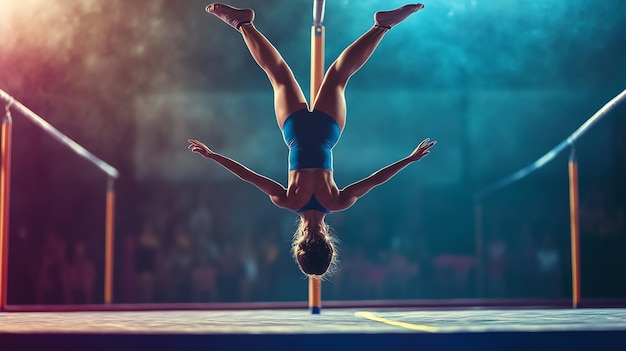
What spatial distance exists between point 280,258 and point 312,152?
399 centimetres

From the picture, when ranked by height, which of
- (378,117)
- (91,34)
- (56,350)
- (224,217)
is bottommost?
(56,350)

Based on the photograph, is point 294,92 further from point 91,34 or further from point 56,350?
point 91,34

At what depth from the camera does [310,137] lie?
349 cm

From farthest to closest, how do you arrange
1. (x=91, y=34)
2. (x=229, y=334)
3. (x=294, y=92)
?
(x=91, y=34) < (x=294, y=92) < (x=229, y=334)

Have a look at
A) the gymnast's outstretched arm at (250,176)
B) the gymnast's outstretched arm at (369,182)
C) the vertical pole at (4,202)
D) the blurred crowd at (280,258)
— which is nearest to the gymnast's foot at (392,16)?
the gymnast's outstretched arm at (369,182)

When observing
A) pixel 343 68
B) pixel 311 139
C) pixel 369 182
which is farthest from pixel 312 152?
pixel 343 68

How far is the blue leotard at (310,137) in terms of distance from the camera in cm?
344

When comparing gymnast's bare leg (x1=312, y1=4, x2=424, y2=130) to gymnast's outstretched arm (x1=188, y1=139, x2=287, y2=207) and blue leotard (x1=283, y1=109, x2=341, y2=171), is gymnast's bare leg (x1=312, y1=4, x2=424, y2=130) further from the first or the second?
gymnast's outstretched arm (x1=188, y1=139, x2=287, y2=207)

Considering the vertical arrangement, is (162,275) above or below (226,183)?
below

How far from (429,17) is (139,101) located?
9.64 ft

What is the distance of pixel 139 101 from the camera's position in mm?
7270

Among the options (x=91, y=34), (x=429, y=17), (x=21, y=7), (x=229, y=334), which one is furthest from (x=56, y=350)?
(x=429, y=17)

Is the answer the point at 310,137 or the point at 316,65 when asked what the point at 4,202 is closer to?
the point at 310,137

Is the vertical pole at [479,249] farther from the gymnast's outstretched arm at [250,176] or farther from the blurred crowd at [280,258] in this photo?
the gymnast's outstretched arm at [250,176]
